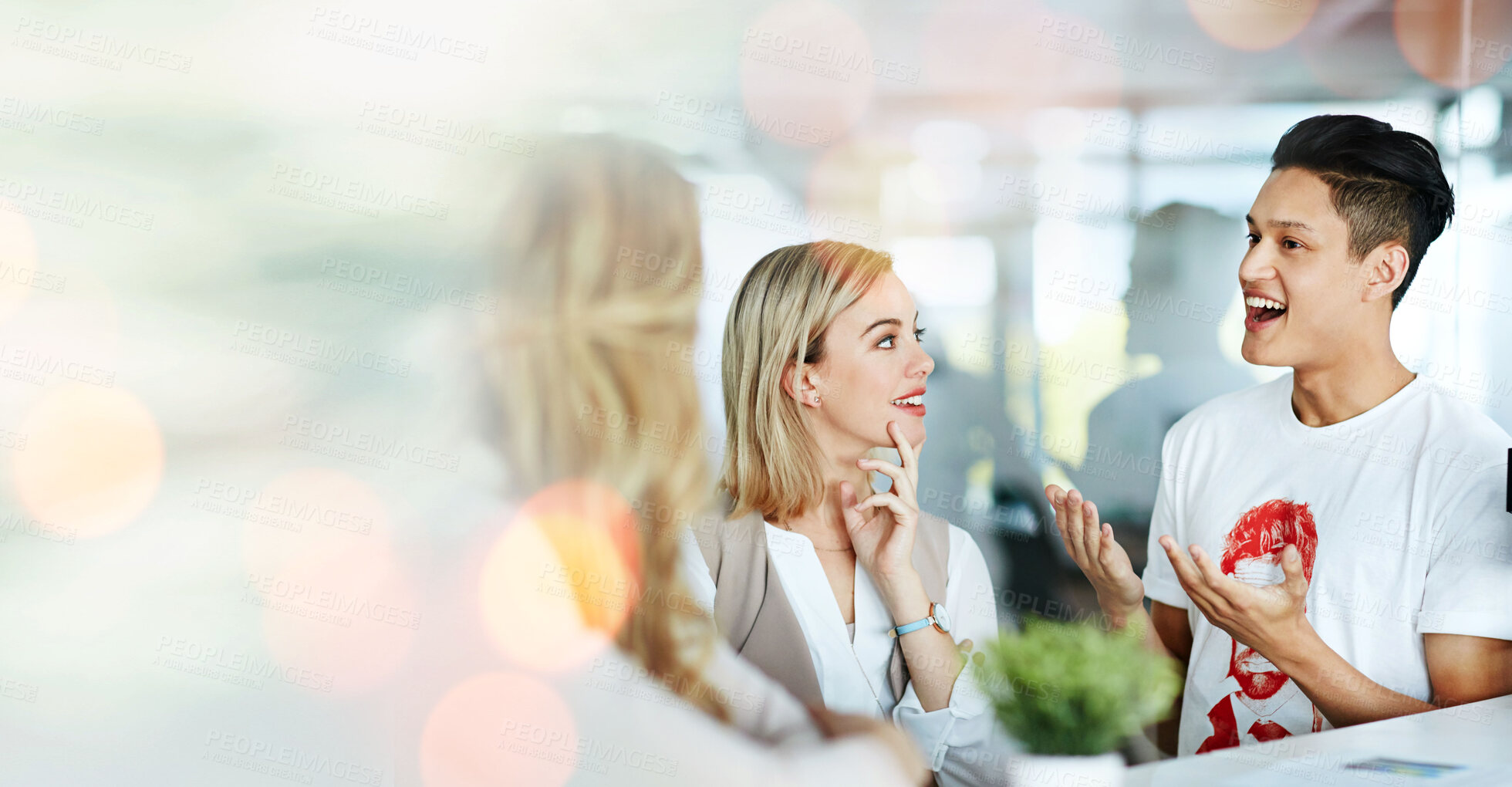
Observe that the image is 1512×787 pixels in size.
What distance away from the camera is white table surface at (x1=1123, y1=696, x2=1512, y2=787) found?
1449mm

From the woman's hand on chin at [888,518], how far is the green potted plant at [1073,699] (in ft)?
2.04

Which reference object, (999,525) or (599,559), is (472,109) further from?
(999,525)

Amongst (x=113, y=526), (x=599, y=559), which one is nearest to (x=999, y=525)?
(x=599, y=559)

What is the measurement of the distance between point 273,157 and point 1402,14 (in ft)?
8.23

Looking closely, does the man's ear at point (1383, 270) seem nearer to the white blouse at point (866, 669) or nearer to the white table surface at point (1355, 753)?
the white table surface at point (1355, 753)

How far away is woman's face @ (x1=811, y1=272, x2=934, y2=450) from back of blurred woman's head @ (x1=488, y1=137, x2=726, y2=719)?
0.27 metres

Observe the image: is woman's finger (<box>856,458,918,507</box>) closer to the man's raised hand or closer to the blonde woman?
the blonde woman

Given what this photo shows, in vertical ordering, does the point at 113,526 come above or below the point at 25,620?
above

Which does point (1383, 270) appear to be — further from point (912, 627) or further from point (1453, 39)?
point (912, 627)

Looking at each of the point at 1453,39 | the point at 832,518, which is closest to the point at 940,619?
the point at 832,518

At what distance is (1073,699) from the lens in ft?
4.09

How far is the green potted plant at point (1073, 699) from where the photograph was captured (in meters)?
1.24

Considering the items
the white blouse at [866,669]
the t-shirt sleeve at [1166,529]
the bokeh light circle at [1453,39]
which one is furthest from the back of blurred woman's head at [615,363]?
the bokeh light circle at [1453,39]

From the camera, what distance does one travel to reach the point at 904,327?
→ 2.03 meters
